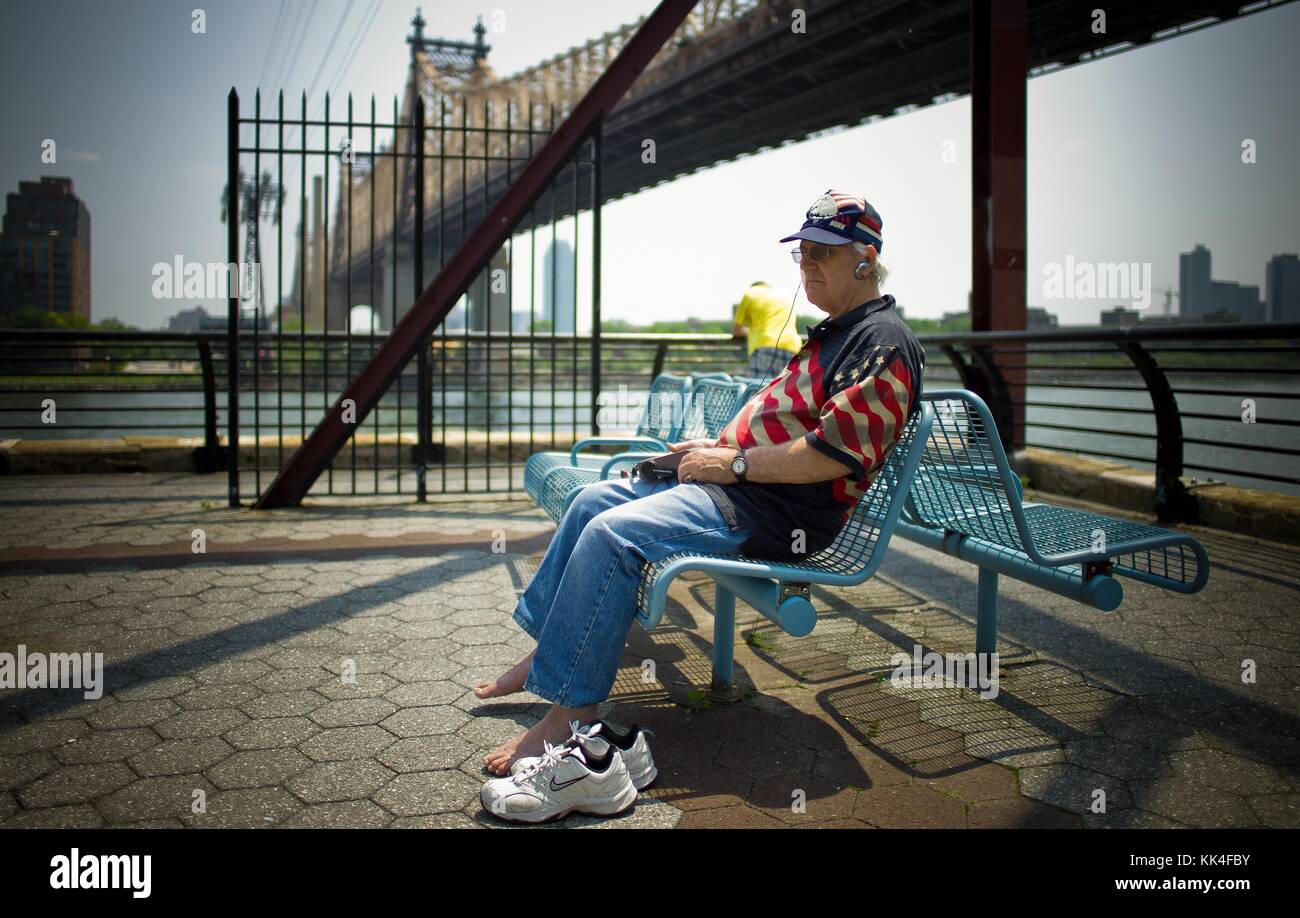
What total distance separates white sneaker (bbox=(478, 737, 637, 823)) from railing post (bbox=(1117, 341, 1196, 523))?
4.52m

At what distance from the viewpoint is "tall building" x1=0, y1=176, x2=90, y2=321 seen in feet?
31.5

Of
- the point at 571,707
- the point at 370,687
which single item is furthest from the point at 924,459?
the point at 370,687

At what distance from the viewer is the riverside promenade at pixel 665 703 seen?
233 centimetres

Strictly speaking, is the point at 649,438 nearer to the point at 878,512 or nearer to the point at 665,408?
the point at 665,408

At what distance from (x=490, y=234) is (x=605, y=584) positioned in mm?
3816

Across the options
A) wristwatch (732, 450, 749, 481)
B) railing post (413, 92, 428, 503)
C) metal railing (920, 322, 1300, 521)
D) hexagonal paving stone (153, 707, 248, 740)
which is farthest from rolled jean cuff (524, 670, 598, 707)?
railing post (413, 92, 428, 503)

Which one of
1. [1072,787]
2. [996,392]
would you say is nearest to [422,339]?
[996,392]

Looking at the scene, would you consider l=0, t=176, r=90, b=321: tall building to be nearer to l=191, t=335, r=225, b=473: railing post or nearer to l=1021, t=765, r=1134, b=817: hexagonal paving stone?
l=191, t=335, r=225, b=473: railing post

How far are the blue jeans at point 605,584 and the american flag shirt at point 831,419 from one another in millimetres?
100

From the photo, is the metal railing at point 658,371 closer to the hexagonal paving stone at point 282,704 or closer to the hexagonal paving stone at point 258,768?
the hexagonal paving stone at point 282,704

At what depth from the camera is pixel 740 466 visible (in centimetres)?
262

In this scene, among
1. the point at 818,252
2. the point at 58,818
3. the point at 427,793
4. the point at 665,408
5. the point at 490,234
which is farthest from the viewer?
the point at 490,234

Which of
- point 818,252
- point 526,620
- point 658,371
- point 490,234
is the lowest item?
point 526,620
